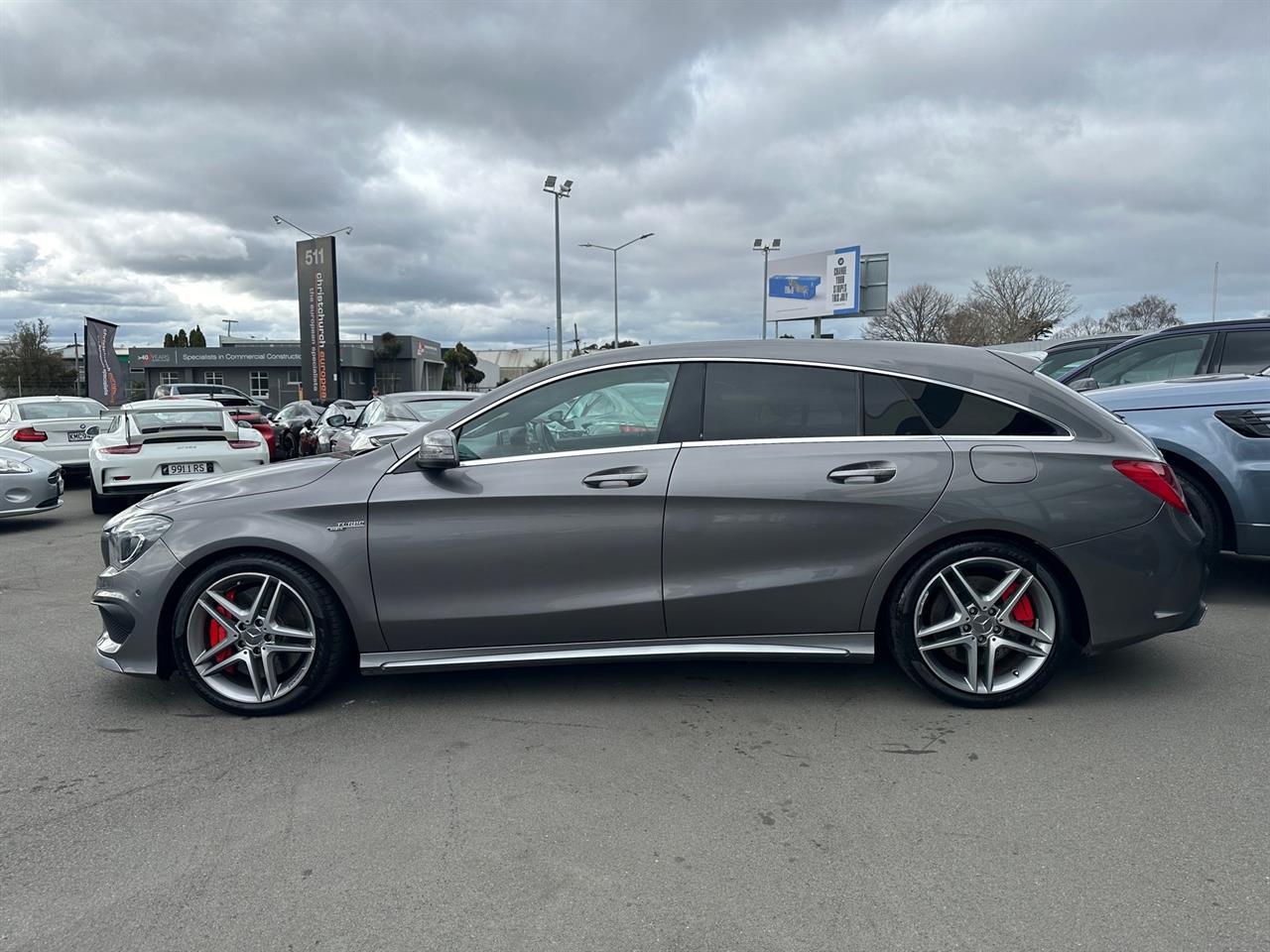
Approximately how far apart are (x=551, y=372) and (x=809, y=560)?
4.81 feet

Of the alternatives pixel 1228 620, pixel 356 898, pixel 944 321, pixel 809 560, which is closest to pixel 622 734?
pixel 809 560

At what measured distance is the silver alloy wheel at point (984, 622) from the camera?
12.6ft

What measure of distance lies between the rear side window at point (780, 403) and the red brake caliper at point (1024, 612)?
3.18ft

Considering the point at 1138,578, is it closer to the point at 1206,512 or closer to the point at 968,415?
the point at 968,415

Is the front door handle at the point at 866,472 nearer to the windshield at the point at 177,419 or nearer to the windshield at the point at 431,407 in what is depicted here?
the windshield at the point at 431,407

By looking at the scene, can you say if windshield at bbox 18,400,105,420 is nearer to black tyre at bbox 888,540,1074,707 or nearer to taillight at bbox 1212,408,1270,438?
black tyre at bbox 888,540,1074,707

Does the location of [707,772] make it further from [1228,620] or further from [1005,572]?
[1228,620]

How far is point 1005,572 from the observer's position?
12.6 feet

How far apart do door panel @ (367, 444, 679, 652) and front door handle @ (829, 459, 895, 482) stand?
732 millimetres

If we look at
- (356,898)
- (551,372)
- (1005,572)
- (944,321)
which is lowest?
(356,898)

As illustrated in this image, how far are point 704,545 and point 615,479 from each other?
0.48 m

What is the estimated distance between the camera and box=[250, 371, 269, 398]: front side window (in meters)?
69.3

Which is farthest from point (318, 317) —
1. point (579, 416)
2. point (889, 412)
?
point (889, 412)

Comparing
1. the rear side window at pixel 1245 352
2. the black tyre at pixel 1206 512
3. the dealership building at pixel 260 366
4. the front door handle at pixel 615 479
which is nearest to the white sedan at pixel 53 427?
the front door handle at pixel 615 479
